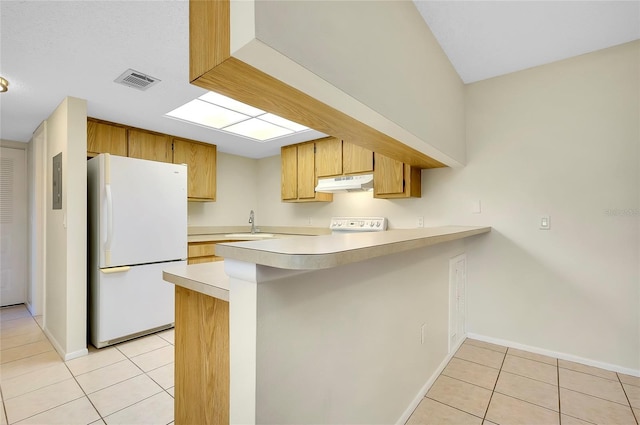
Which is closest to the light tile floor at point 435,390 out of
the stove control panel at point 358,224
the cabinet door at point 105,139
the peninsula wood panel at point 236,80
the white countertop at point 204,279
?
the white countertop at point 204,279

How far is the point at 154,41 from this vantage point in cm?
180

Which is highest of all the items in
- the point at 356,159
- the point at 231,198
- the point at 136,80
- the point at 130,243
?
the point at 136,80

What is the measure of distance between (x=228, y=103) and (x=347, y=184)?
151 centimetres

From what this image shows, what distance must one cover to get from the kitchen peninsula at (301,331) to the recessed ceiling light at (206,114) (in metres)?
2.13

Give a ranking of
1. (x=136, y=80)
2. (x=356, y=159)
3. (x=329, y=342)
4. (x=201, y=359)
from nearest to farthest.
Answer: (x=329, y=342) → (x=201, y=359) → (x=136, y=80) → (x=356, y=159)

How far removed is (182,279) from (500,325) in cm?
287

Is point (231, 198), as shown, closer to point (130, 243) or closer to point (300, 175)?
point (300, 175)

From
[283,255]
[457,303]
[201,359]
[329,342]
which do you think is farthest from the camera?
[457,303]

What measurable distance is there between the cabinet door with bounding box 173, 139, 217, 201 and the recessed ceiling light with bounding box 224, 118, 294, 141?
2.27 feet

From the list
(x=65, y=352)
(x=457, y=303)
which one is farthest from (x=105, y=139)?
(x=457, y=303)

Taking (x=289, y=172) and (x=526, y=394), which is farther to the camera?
(x=289, y=172)

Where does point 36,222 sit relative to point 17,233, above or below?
above

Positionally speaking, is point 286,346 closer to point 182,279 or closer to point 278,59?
point 182,279

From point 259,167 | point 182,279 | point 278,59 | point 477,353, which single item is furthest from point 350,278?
point 259,167
